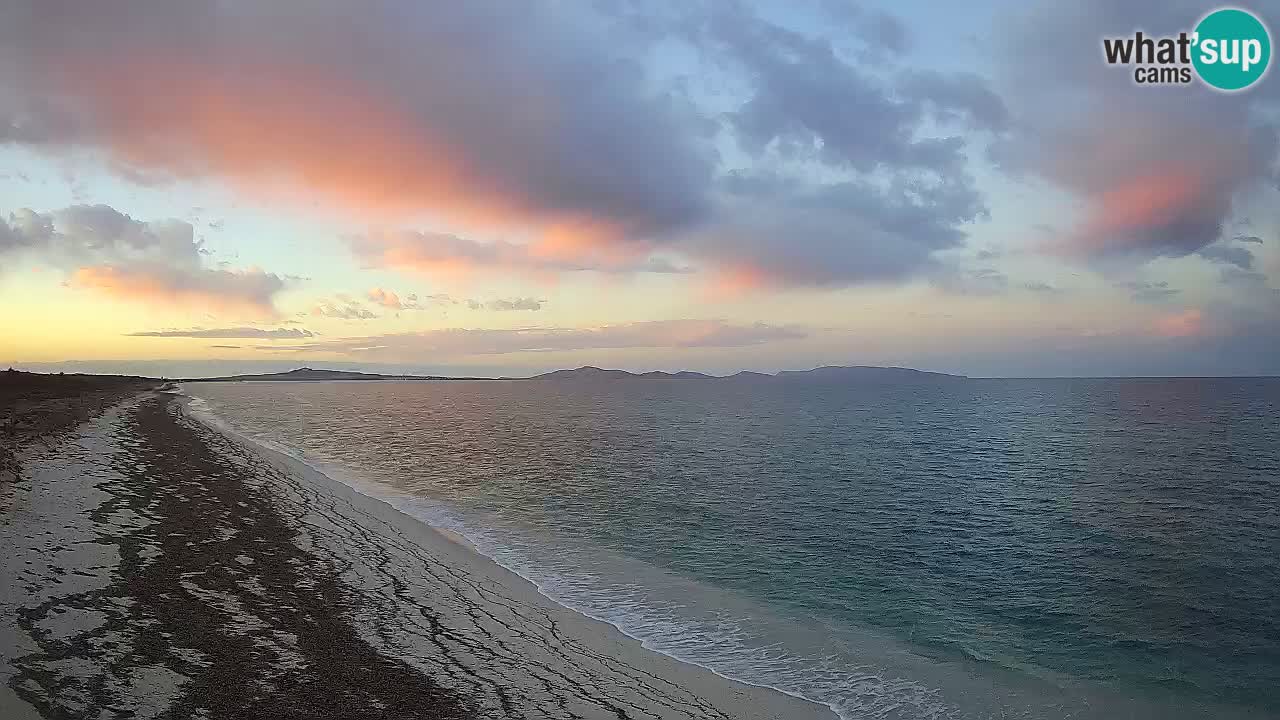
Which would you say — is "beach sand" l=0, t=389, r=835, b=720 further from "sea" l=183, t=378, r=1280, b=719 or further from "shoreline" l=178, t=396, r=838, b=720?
"sea" l=183, t=378, r=1280, b=719

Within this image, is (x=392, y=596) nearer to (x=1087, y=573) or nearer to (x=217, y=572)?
(x=217, y=572)

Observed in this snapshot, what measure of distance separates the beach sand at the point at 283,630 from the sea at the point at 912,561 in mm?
1901

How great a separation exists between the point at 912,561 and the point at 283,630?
19.6m

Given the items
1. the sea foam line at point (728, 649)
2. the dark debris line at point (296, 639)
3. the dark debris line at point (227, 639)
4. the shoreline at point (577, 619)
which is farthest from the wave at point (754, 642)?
the dark debris line at point (227, 639)

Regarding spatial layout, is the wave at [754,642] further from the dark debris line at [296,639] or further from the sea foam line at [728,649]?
the dark debris line at [296,639]

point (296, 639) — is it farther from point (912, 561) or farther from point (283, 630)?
point (912, 561)

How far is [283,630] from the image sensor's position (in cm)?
1298

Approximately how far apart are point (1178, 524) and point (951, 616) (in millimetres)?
18609

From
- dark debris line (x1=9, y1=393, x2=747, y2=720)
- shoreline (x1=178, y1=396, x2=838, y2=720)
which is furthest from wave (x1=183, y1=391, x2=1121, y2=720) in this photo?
dark debris line (x1=9, y1=393, x2=747, y2=720)

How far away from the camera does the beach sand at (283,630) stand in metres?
10.2

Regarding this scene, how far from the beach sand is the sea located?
1901 millimetres

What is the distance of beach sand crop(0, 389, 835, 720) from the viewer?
1023 centimetres

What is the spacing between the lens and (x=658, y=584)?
20.3 m

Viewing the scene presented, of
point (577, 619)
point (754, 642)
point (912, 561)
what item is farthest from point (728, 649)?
point (912, 561)
